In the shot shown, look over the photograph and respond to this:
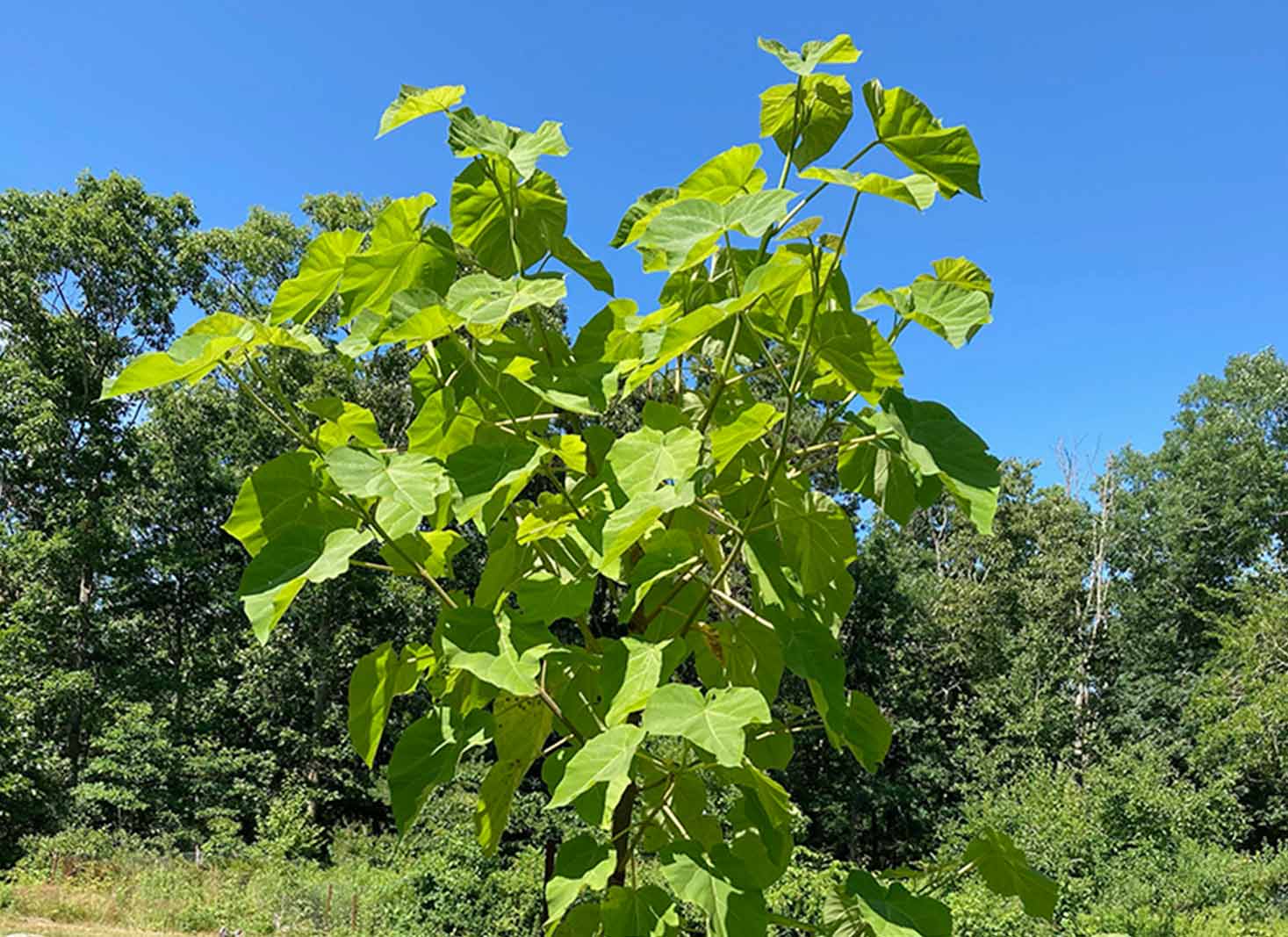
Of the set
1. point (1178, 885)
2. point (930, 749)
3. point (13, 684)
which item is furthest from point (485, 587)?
point (930, 749)

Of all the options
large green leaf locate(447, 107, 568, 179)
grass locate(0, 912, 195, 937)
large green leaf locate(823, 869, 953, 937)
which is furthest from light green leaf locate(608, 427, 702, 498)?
grass locate(0, 912, 195, 937)

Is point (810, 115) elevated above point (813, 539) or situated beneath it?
elevated above

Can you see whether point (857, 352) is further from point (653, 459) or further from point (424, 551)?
point (424, 551)

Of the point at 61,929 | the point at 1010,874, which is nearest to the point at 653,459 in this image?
the point at 1010,874

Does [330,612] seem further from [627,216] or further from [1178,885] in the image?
[627,216]

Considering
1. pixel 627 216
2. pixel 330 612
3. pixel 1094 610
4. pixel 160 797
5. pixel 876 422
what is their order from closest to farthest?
pixel 876 422
pixel 627 216
pixel 160 797
pixel 330 612
pixel 1094 610

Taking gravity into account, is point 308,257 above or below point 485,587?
above

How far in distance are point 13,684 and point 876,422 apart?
15.4 meters

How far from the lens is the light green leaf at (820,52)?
0.54 m

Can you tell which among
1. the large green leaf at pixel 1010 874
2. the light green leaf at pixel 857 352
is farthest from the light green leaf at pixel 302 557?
the large green leaf at pixel 1010 874

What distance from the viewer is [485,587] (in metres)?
0.65

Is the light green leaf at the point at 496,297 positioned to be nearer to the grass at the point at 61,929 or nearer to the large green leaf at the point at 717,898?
Answer: the large green leaf at the point at 717,898

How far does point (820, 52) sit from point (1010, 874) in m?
0.65

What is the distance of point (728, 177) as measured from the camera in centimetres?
60
